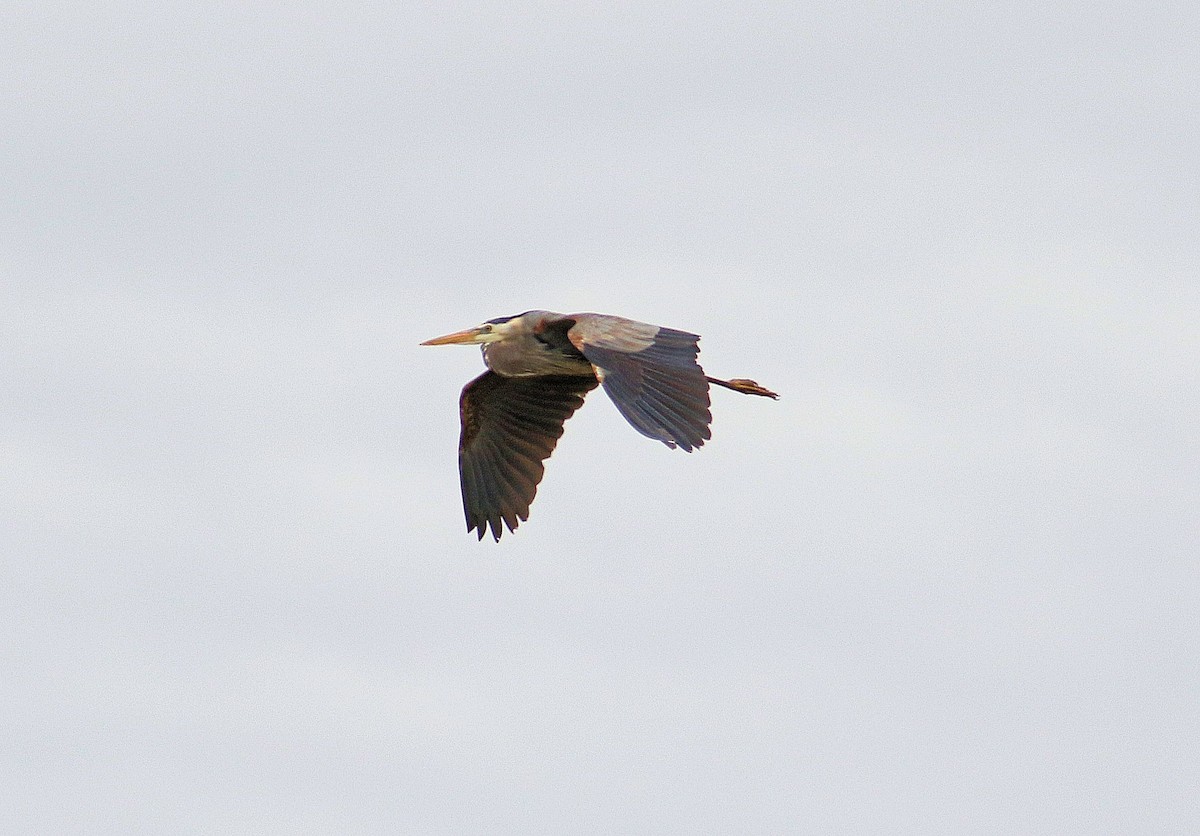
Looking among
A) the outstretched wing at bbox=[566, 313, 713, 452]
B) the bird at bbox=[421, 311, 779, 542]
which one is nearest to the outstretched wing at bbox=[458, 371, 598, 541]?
Result: the bird at bbox=[421, 311, 779, 542]

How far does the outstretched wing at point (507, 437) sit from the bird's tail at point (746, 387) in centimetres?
142

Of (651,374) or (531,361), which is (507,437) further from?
(651,374)

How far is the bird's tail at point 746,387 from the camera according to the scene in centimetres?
1719

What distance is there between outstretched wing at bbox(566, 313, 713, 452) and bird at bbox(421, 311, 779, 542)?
0.06ft

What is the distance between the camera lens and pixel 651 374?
1498cm

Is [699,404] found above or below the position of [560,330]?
below

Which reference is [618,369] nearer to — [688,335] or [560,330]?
[688,335]

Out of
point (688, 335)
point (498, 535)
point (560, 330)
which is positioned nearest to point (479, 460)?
point (498, 535)

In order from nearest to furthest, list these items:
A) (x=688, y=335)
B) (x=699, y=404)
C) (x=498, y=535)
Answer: (x=699, y=404) < (x=688, y=335) < (x=498, y=535)

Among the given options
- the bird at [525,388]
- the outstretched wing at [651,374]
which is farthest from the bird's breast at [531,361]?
the outstretched wing at [651,374]

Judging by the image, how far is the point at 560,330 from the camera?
17297 mm

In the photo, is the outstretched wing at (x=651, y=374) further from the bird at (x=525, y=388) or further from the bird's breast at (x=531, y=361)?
the bird's breast at (x=531, y=361)

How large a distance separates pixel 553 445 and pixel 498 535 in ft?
3.09

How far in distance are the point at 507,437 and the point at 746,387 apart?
2315 mm
